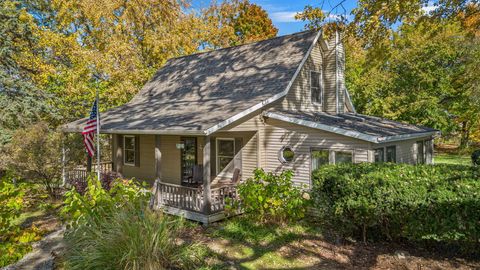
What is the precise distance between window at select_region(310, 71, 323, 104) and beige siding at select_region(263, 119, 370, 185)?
139 inches

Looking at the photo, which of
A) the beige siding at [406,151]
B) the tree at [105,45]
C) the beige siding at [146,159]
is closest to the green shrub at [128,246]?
the beige siding at [406,151]

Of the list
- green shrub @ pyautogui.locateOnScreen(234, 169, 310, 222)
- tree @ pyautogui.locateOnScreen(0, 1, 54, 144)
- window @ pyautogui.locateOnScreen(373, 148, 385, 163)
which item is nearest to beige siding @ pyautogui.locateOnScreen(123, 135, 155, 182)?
green shrub @ pyautogui.locateOnScreen(234, 169, 310, 222)

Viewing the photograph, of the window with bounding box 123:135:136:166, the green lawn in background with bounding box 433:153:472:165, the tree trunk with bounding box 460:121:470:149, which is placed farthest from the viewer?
the tree trunk with bounding box 460:121:470:149

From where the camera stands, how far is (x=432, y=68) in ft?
76.9

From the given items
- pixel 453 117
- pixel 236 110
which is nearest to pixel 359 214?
pixel 236 110

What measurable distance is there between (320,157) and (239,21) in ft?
102

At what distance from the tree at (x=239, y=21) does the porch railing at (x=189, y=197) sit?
20168 mm

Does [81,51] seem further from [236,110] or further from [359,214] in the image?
[359,214]

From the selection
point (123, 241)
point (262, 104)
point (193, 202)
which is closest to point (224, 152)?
point (262, 104)

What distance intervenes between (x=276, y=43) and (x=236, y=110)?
5626 mm

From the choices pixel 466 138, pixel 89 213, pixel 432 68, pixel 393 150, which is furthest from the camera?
pixel 466 138

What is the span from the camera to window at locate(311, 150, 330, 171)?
10.4 meters

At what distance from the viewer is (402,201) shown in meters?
6.22

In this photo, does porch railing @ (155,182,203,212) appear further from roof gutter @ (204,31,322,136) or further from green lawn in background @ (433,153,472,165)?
green lawn in background @ (433,153,472,165)
